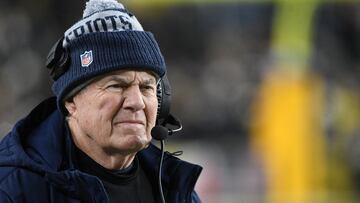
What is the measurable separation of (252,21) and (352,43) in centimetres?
101

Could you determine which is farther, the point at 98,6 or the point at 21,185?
the point at 98,6

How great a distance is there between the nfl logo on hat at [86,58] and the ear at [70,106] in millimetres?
96

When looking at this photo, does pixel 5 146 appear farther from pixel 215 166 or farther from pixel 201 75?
pixel 201 75

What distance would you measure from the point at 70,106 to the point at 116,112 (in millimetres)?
113

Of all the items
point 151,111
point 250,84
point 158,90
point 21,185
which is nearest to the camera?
point 21,185

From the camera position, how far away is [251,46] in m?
9.46

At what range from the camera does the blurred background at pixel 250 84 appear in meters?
7.73

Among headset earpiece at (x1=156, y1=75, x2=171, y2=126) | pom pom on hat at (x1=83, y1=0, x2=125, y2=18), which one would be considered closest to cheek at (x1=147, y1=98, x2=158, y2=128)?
headset earpiece at (x1=156, y1=75, x2=171, y2=126)

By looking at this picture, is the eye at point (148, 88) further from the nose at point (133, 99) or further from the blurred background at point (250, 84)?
the blurred background at point (250, 84)

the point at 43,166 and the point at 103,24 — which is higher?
the point at 103,24

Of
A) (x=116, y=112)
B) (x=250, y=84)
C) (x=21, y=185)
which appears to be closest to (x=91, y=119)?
(x=116, y=112)

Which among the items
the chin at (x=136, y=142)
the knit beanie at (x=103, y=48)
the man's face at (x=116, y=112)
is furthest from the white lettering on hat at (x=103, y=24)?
the chin at (x=136, y=142)

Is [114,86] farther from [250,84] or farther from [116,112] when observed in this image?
[250,84]

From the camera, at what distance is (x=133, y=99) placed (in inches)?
80.1
